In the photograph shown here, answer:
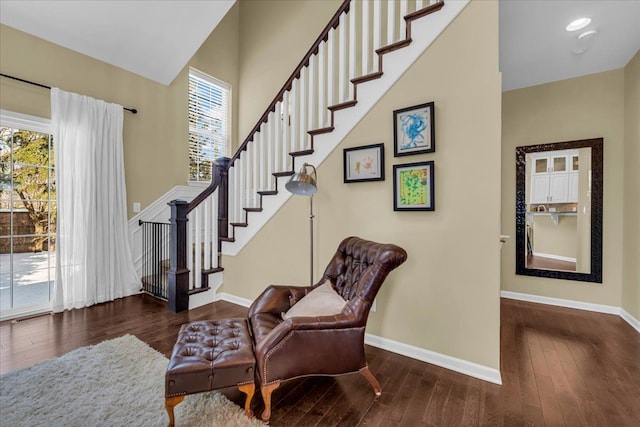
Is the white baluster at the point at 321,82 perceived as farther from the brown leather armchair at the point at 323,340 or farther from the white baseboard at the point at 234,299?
the white baseboard at the point at 234,299

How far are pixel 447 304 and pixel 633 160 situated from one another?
2866 mm

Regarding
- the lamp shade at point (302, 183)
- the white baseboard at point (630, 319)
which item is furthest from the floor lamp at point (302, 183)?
the white baseboard at point (630, 319)

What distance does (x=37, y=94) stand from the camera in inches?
125

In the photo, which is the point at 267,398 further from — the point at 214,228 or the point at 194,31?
the point at 194,31

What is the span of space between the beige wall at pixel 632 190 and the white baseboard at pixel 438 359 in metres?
2.26

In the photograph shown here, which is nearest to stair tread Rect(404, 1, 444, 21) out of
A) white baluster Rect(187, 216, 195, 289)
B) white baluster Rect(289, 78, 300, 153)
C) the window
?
white baluster Rect(289, 78, 300, 153)

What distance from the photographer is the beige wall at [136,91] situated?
3076 millimetres

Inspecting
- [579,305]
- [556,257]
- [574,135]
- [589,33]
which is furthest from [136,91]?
[579,305]

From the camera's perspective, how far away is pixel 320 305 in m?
Result: 1.98

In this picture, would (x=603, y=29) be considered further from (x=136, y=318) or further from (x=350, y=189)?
(x=136, y=318)

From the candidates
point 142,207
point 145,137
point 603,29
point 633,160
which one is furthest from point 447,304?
point 145,137

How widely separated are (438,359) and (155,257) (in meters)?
3.70

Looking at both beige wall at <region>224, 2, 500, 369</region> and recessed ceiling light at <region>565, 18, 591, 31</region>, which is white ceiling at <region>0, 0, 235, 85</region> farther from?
recessed ceiling light at <region>565, 18, 591, 31</region>

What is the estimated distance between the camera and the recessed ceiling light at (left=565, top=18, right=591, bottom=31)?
2617mm
